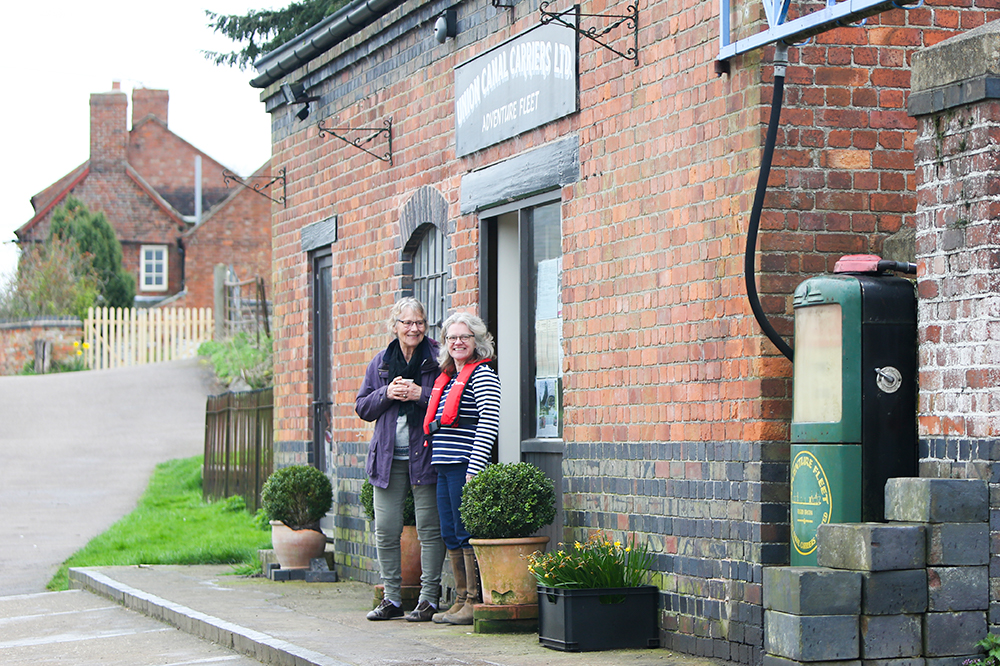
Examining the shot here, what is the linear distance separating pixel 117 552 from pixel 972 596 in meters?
9.84

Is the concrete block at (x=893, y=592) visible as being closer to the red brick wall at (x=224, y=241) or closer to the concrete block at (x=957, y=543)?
the concrete block at (x=957, y=543)

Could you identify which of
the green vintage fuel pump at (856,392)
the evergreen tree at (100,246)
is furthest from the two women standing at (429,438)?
the evergreen tree at (100,246)

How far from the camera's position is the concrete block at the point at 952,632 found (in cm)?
553

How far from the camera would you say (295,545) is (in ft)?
37.6

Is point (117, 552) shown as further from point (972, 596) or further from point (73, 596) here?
point (972, 596)

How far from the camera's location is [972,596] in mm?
5551

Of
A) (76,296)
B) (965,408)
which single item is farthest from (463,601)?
(76,296)

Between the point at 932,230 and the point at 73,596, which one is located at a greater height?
the point at 932,230

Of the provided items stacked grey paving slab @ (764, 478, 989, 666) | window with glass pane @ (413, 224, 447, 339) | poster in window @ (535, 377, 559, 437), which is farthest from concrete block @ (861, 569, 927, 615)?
window with glass pane @ (413, 224, 447, 339)

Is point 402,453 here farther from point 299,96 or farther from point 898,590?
point 299,96

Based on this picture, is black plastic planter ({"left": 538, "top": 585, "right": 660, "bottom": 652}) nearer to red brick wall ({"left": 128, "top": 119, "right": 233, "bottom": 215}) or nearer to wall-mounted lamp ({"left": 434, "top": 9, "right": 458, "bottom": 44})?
wall-mounted lamp ({"left": 434, "top": 9, "right": 458, "bottom": 44})

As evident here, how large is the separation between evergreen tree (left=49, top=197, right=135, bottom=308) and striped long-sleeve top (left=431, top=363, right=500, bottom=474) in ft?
115

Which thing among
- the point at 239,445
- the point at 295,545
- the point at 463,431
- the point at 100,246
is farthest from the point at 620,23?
the point at 100,246

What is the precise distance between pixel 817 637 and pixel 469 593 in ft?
11.2
